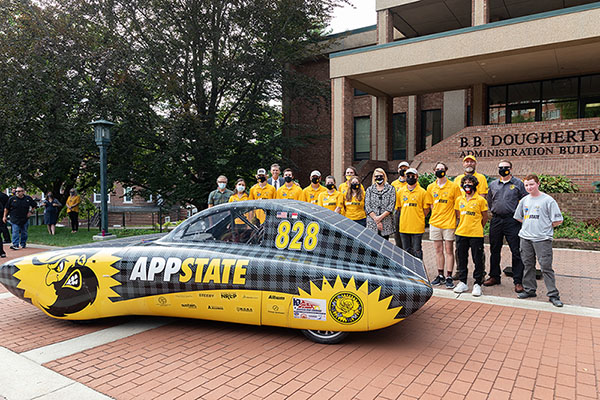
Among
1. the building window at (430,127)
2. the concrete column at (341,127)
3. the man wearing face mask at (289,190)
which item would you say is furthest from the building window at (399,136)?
the man wearing face mask at (289,190)

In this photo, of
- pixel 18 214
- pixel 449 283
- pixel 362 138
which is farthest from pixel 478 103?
pixel 18 214

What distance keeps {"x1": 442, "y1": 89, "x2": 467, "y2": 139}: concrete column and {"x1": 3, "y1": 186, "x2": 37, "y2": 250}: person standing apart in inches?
695

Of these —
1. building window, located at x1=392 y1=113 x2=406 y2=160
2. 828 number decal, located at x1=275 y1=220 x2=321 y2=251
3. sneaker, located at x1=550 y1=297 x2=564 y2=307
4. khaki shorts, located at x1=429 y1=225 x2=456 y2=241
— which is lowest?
sneaker, located at x1=550 y1=297 x2=564 y2=307

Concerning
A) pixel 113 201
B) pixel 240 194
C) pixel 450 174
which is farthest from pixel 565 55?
pixel 113 201

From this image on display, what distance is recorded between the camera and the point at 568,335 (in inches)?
169

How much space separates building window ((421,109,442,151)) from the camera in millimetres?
21281

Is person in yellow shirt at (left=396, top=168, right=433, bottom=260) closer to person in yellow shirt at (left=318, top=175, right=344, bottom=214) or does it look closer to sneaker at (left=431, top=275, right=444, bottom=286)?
sneaker at (left=431, top=275, right=444, bottom=286)

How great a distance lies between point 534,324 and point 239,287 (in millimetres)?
3368

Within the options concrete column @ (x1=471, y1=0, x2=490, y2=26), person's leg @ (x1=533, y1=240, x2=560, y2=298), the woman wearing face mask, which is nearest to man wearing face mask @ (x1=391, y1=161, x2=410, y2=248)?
the woman wearing face mask

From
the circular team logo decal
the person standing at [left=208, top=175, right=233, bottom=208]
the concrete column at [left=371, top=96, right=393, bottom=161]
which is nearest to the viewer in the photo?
the circular team logo decal

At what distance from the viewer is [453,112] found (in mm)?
20406

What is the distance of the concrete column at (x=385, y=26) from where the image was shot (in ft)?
59.7

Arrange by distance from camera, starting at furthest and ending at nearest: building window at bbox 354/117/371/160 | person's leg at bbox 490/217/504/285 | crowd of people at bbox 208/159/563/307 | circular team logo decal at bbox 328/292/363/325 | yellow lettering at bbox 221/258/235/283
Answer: building window at bbox 354/117/371/160 < person's leg at bbox 490/217/504/285 < crowd of people at bbox 208/159/563/307 < yellow lettering at bbox 221/258/235/283 < circular team logo decal at bbox 328/292/363/325

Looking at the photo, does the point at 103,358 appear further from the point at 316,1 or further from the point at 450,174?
the point at 316,1
